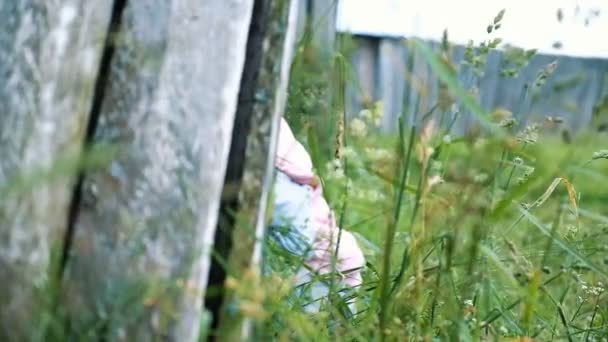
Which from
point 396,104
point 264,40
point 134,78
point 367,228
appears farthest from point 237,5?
point 396,104

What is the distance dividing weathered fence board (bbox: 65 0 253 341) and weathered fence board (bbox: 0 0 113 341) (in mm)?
38

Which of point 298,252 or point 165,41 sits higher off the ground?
point 165,41

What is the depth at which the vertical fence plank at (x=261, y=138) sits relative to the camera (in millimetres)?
1704

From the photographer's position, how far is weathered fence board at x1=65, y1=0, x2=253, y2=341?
5.36 feet

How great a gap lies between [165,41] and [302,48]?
653 mm

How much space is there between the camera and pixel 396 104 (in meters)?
11.0

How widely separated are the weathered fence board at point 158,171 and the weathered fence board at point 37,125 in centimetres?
4

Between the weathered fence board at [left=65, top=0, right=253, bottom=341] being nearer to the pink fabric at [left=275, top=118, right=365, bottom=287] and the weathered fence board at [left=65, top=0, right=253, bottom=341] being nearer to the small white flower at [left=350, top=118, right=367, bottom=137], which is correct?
the small white flower at [left=350, top=118, right=367, bottom=137]

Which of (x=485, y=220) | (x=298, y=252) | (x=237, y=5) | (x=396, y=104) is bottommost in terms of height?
(x=396, y=104)

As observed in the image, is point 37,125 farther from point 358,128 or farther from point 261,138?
point 358,128

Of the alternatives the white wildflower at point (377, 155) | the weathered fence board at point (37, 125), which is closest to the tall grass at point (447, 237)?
the white wildflower at point (377, 155)

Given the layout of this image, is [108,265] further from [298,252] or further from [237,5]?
[298,252]

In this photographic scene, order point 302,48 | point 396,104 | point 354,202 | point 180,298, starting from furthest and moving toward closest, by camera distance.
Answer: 1. point 396,104
2. point 354,202
3. point 302,48
4. point 180,298

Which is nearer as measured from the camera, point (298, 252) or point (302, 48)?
point (302, 48)
